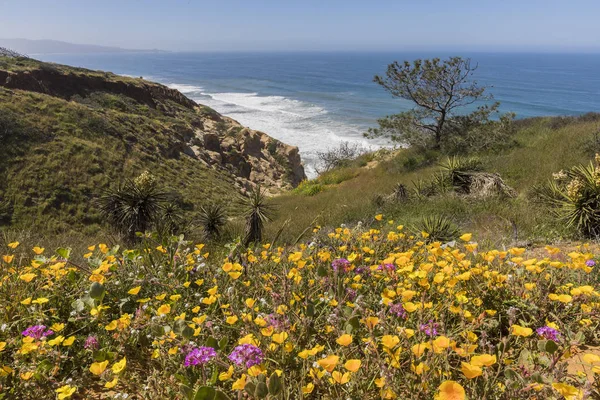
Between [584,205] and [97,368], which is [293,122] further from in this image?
[97,368]

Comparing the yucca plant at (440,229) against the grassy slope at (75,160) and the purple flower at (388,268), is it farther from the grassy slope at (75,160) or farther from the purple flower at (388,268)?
the grassy slope at (75,160)

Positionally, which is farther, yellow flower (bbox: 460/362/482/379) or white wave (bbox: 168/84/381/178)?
white wave (bbox: 168/84/381/178)

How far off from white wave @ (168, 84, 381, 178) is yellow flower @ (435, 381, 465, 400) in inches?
1507

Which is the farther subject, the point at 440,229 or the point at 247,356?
the point at 440,229

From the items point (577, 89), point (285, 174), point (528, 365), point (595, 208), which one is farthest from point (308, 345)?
point (577, 89)

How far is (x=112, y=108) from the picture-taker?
120 ft

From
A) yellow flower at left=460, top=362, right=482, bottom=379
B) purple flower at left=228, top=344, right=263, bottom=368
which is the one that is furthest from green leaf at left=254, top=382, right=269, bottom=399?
yellow flower at left=460, top=362, right=482, bottom=379

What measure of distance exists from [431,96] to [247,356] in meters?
20.3

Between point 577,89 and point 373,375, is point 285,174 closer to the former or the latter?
point 373,375

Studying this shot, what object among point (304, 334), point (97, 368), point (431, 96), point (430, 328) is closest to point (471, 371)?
point (430, 328)

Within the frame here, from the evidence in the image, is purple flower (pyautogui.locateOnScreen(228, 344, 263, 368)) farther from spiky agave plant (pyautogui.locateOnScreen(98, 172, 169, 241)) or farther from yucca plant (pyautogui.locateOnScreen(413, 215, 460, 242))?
spiky agave plant (pyautogui.locateOnScreen(98, 172, 169, 241))

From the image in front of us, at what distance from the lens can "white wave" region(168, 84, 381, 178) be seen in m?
48.5

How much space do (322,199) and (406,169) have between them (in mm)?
5178

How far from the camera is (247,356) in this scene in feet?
5.57
